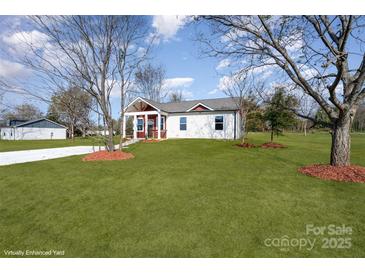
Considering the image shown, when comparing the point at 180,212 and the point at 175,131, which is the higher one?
the point at 175,131

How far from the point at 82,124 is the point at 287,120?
16.2 metres

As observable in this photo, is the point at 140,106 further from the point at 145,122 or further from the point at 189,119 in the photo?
the point at 189,119

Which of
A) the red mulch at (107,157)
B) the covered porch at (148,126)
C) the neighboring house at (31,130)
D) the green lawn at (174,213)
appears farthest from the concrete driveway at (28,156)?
the neighboring house at (31,130)

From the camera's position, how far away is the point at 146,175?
680 cm

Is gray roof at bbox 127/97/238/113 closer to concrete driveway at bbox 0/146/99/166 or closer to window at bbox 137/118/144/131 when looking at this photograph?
window at bbox 137/118/144/131

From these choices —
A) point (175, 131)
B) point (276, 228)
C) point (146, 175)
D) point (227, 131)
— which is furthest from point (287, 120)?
point (276, 228)

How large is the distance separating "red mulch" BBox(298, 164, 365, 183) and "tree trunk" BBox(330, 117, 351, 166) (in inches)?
10.9

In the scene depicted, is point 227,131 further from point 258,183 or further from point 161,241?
point 161,241

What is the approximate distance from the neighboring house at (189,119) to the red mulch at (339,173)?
13.4 m

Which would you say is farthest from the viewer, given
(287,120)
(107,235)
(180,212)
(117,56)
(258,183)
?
(287,120)

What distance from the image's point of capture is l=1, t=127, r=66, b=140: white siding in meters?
36.9

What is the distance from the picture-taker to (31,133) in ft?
125

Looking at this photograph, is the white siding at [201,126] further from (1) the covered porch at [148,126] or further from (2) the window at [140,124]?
(2) the window at [140,124]

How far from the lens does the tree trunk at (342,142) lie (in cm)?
664
